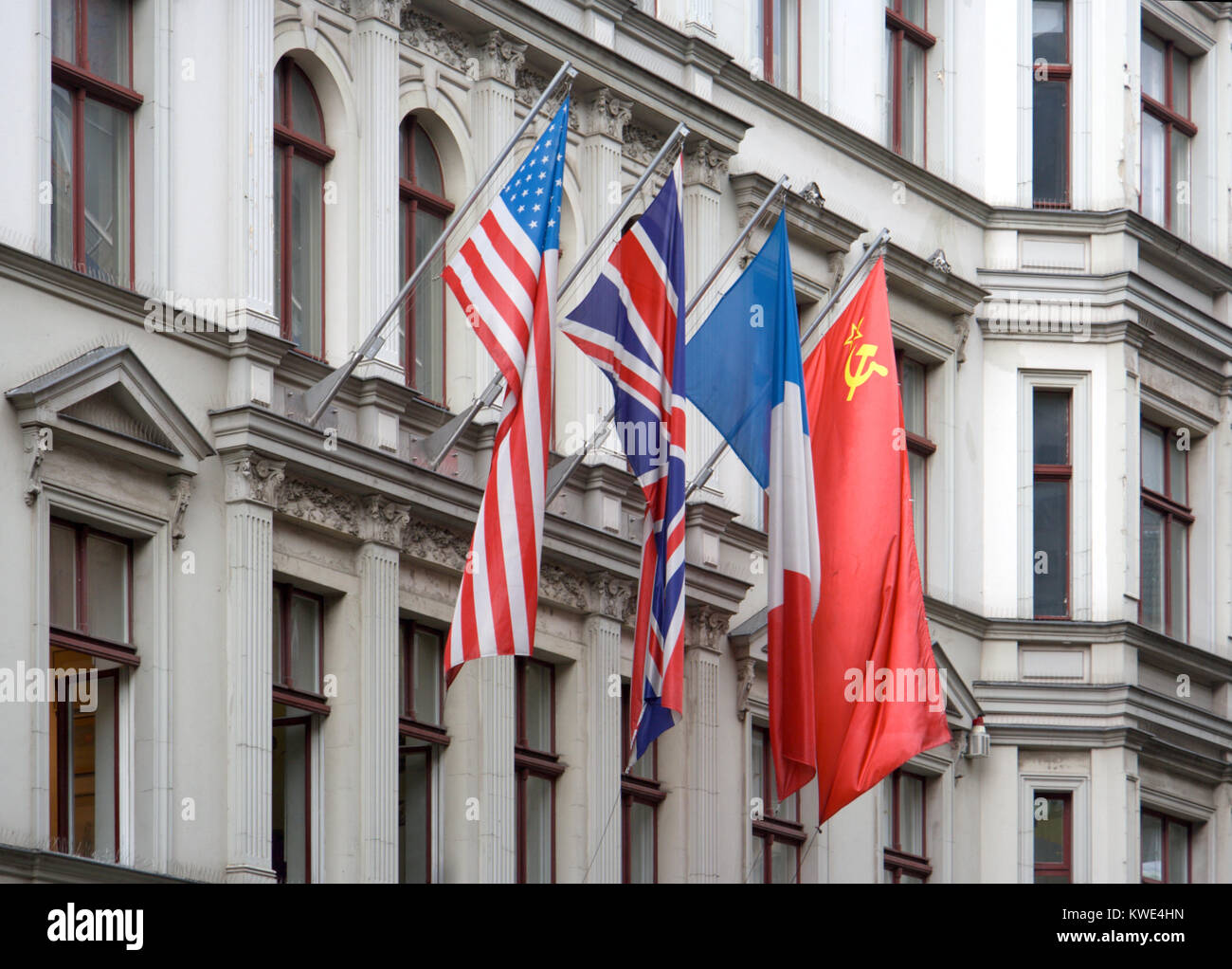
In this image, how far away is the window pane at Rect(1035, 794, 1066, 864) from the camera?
103 feet

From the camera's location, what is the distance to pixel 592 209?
26875 millimetres

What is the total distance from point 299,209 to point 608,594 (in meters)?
4.26

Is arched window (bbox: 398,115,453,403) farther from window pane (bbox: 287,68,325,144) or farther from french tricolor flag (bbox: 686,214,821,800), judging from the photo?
french tricolor flag (bbox: 686,214,821,800)

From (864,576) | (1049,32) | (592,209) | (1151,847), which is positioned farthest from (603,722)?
(1049,32)

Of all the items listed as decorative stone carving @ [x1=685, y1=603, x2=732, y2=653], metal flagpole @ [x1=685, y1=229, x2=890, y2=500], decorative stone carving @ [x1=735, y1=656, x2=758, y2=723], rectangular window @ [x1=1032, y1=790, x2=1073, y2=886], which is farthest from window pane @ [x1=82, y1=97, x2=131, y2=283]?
rectangular window @ [x1=1032, y1=790, x2=1073, y2=886]

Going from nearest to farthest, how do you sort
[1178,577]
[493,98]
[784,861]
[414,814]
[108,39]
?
[108,39] → [414,814] → [493,98] → [784,861] → [1178,577]

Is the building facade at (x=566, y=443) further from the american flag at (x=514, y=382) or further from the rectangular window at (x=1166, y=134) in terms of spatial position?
the american flag at (x=514, y=382)

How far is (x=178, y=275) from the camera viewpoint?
22422 millimetres

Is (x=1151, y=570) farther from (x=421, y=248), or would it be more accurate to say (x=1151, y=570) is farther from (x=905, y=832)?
(x=421, y=248)

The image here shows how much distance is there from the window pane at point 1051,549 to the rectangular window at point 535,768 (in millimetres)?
7871

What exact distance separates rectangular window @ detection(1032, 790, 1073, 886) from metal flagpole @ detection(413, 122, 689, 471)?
29.7ft

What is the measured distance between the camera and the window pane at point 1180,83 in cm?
3550

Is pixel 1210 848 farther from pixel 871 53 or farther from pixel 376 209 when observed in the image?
pixel 376 209
